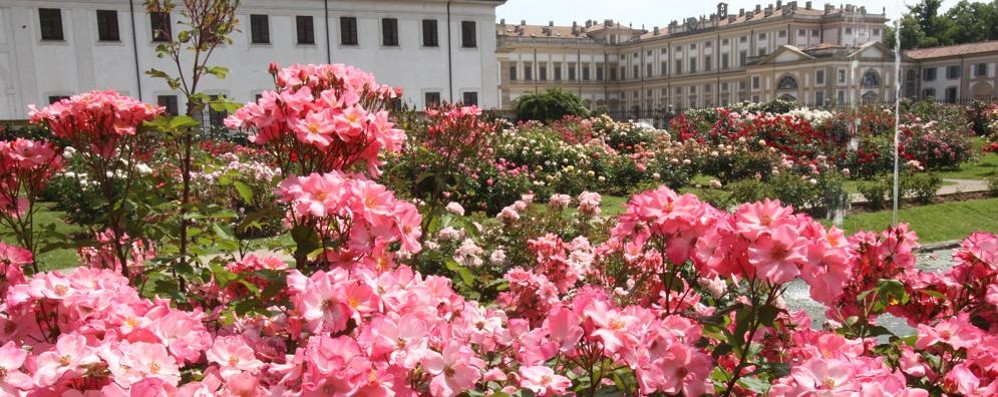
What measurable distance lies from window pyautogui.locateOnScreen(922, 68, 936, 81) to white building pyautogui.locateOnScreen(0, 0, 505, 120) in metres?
40.1


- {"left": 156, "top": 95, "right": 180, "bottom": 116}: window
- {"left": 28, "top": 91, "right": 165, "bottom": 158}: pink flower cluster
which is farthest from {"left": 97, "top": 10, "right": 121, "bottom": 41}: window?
{"left": 28, "top": 91, "right": 165, "bottom": 158}: pink flower cluster

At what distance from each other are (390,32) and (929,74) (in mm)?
43683

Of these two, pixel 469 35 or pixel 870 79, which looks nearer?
pixel 469 35

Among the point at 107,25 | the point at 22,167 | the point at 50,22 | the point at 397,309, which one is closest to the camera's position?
the point at 397,309

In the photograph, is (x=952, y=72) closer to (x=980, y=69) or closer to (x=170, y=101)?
(x=980, y=69)

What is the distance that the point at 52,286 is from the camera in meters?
1.25

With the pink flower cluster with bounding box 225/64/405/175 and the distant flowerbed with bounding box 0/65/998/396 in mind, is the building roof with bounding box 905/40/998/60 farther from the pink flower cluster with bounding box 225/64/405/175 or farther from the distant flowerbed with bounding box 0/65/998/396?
the pink flower cluster with bounding box 225/64/405/175

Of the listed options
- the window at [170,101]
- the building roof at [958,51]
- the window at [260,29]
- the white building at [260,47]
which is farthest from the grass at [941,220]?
the building roof at [958,51]

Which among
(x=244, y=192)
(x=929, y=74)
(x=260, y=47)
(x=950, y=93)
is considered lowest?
(x=950, y=93)

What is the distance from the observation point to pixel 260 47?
25.9 meters

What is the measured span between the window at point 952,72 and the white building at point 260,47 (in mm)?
39405

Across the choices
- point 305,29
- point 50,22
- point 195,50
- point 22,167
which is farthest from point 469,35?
point 22,167

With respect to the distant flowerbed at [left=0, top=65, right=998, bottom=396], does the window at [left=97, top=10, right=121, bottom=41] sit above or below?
above

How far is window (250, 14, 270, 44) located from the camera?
25.9 metres
